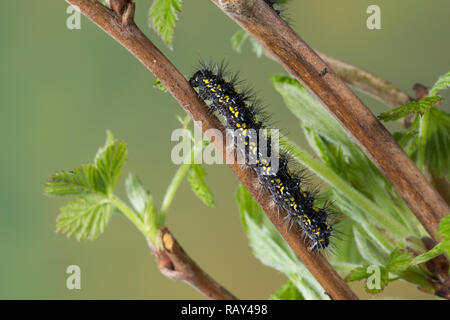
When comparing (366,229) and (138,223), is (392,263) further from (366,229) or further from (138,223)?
(138,223)

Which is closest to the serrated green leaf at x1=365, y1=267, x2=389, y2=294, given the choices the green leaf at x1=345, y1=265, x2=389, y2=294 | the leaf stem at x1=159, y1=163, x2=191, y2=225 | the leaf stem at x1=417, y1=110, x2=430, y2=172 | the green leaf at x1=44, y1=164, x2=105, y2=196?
the green leaf at x1=345, y1=265, x2=389, y2=294

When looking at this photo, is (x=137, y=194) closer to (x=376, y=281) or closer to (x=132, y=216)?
(x=132, y=216)

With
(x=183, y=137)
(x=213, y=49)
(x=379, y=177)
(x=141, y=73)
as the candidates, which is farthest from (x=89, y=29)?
(x=379, y=177)

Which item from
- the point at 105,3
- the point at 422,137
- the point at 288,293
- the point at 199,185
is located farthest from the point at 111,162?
the point at 422,137

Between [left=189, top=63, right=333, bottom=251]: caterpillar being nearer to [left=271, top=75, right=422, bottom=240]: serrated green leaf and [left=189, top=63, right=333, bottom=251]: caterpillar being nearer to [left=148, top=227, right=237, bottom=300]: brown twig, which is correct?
[left=271, top=75, right=422, bottom=240]: serrated green leaf

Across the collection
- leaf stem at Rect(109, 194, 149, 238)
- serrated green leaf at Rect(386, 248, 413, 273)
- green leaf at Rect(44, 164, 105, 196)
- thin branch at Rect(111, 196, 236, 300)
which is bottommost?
serrated green leaf at Rect(386, 248, 413, 273)
